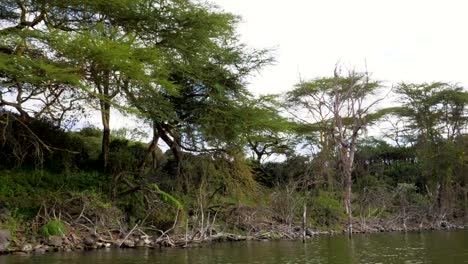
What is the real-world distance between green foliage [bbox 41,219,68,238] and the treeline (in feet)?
2.33

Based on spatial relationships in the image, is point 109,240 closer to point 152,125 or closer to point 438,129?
point 152,125

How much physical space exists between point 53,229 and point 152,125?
667 cm

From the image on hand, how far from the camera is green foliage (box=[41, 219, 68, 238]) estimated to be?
17234 mm

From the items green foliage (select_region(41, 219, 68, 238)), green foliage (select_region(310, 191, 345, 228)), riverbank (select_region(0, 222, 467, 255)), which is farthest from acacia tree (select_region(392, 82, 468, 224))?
green foliage (select_region(41, 219, 68, 238))

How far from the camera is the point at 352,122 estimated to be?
32.9 m

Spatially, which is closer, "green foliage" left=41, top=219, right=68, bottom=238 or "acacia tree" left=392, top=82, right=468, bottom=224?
"green foliage" left=41, top=219, right=68, bottom=238

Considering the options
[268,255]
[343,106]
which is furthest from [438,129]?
[268,255]

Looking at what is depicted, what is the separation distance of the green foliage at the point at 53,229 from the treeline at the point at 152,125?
0.71 meters

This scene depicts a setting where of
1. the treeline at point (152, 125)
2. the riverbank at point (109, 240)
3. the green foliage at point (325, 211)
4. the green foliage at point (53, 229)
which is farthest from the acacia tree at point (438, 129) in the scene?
the green foliage at point (53, 229)

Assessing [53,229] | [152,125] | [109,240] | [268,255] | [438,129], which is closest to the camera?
[268,255]

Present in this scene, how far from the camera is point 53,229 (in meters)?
17.4

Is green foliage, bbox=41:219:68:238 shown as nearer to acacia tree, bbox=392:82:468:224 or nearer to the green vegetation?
the green vegetation

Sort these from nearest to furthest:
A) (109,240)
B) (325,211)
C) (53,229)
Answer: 1. (53,229)
2. (109,240)
3. (325,211)

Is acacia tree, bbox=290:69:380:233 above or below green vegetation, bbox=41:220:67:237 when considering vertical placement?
above
